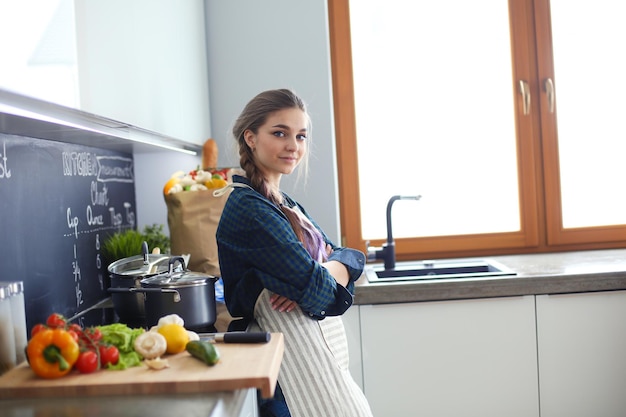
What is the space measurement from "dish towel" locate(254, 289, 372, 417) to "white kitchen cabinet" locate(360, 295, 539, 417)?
688 mm

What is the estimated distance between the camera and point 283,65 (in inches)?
118

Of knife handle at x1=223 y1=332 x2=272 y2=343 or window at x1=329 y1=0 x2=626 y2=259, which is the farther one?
window at x1=329 y1=0 x2=626 y2=259

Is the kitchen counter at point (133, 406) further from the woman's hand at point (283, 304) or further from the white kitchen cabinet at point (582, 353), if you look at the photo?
the white kitchen cabinet at point (582, 353)

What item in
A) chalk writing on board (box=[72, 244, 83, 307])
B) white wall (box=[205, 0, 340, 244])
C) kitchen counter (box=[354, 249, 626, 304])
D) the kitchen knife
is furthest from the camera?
white wall (box=[205, 0, 340, 244])

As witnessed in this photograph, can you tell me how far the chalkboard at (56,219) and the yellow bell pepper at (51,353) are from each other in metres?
0.43

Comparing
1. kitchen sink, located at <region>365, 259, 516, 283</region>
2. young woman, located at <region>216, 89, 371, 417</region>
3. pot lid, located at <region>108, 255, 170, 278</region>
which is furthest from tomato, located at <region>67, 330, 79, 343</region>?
kitchen sink, located at <region>365, 259, 516, 283</region>

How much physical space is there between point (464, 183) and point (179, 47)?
139cm

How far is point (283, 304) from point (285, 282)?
8cm

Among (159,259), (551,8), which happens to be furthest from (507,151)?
(159,259)

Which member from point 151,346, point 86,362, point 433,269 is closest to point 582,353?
point 433,269

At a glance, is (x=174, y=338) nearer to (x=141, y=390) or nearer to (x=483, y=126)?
(x=141, y=390)

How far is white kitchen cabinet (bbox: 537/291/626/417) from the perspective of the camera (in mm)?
2494

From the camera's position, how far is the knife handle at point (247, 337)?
146 centimetres

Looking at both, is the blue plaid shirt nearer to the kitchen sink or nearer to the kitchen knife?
the kitchen knife
